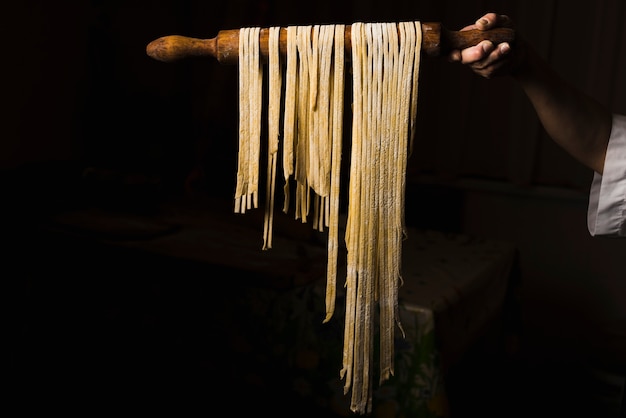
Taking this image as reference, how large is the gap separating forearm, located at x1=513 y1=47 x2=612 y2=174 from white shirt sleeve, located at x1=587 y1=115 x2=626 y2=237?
0.6 inches

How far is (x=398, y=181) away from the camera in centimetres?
66

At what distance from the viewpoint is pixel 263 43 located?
0.66 metres

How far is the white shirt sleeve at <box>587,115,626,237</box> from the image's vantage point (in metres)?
1.00

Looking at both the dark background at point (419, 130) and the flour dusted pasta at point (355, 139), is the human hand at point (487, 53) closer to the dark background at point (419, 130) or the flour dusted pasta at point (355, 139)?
the flour dusted pasta at point (355, 139)

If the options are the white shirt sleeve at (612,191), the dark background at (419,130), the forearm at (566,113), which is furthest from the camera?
the dark background at (419,130)

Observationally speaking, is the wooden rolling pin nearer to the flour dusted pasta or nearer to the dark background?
the flour dusted pasta

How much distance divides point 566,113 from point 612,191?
0.20 metres

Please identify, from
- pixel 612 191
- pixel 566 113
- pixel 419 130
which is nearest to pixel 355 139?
pixel 566 113

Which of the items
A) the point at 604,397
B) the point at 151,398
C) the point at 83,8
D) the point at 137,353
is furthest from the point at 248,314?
the point at 83,8

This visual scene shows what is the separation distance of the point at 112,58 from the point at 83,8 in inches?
11.4

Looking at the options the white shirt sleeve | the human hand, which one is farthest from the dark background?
the human hand

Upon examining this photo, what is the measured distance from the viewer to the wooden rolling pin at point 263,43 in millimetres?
619

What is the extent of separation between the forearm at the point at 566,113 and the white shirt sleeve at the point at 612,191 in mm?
16

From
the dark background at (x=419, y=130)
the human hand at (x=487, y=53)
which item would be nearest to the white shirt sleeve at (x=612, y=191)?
the human hand at (x=487, y=53)
